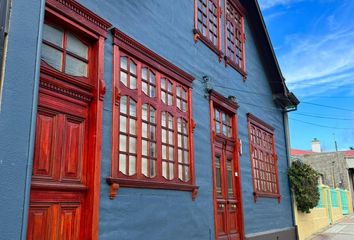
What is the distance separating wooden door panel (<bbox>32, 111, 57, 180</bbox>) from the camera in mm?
4310

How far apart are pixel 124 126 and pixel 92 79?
0.84 m

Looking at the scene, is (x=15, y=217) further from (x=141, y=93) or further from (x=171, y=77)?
(x=171, y=77)

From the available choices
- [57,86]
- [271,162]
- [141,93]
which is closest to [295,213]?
[271,162]

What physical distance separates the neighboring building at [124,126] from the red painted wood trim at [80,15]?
0.05ft

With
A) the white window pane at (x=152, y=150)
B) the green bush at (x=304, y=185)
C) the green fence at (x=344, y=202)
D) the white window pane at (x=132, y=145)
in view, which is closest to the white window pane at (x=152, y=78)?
the white window pane at (x=152, y=150)

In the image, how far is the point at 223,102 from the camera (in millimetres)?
9039

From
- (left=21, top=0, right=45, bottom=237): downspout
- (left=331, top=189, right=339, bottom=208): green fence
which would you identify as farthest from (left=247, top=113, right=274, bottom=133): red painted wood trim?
(left=331, top=189, right=339, bottom=208): green fence

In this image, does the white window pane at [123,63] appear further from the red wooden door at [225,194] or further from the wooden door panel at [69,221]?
the red wooden door at [225,194]

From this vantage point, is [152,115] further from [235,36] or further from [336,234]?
[336,234]

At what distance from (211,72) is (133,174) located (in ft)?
13.1

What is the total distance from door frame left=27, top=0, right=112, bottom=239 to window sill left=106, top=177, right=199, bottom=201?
0.26m

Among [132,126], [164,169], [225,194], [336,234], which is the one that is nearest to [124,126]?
[132,126]

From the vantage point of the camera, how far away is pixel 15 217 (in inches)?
141

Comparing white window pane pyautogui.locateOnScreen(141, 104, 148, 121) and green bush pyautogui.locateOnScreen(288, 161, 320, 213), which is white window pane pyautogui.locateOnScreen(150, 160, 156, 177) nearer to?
white window pane pyautogui.locateOnScreen(141, 104, 148, 121)
